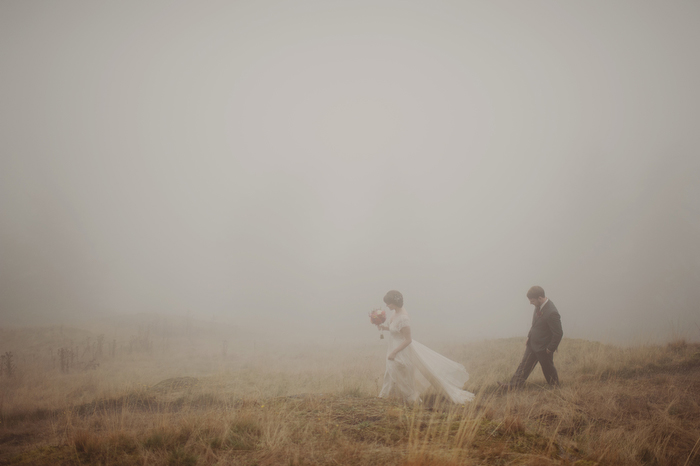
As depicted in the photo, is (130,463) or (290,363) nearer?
(130,463)

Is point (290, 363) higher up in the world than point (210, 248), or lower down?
lower down

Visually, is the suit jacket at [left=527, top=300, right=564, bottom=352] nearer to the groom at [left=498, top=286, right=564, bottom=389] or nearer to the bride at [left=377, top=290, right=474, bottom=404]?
the groom at [left=498, top=286, right=564, bottom=389]

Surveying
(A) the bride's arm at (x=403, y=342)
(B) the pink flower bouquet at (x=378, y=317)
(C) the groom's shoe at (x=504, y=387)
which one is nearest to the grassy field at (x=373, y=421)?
(C) the groom's shoe at (x=504, y=387)

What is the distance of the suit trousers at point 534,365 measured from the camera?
7.20m

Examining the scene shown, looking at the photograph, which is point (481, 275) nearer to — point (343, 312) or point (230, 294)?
point (343, 312)

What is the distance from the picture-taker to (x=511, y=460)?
9.55ft

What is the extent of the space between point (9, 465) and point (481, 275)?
64.3 meters

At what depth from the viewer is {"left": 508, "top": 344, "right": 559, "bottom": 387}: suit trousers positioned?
7.20 metres

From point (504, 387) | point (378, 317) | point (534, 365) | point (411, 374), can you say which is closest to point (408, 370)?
point (411, 374)

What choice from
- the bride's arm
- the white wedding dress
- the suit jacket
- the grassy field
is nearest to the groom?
the suit jacket

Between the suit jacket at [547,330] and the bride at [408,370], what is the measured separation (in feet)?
7.05

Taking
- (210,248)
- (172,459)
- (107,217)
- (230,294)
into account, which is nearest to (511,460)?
(172,459)

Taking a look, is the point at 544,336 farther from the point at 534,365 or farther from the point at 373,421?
the point at 373,421

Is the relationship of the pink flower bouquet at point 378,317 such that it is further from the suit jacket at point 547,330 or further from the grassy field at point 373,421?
the suit jacket at point 547,330
